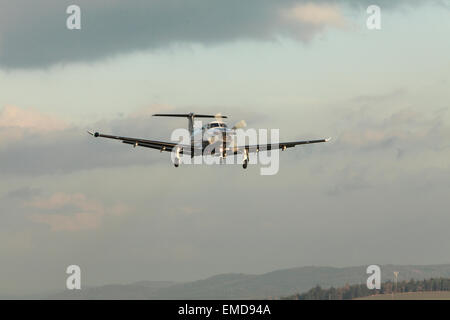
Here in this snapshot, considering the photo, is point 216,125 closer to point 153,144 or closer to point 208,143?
point 208,143

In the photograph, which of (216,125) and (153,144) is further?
(153,144)

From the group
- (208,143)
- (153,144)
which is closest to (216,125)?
(208,143)
